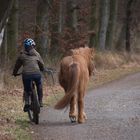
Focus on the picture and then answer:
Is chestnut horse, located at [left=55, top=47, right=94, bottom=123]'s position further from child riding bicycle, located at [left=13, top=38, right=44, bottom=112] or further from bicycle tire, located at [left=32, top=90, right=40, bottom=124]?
child riding bicycle, located at [left=13, top=38, right=44, bottom=112]

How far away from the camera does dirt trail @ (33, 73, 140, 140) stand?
1208 cm

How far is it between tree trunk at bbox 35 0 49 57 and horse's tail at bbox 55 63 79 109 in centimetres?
1317

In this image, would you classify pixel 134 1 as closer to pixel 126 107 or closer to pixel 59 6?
pixel 59 6

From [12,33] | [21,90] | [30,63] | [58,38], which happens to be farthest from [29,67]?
[58,38]

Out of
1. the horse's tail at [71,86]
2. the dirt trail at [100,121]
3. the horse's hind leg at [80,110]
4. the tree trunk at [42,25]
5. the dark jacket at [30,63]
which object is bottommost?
the dirt trail at [100,121]

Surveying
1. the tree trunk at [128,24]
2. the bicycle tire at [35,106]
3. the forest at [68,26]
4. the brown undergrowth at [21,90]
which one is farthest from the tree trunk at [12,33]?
the tree trunk at [128,24]

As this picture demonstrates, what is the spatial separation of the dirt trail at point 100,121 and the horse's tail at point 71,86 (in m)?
0.49

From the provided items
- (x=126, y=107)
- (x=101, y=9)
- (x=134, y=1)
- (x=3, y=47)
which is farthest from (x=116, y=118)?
(x=134, y=1)

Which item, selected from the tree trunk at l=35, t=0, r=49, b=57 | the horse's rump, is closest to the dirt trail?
the horse's rump

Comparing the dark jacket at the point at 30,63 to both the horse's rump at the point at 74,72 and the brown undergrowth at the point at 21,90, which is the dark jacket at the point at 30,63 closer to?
the horse's rump at the point at 74,72

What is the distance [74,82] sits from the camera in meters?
13.5

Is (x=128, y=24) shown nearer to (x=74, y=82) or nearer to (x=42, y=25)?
(x=42, y=25)

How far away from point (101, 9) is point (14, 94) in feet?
65.7

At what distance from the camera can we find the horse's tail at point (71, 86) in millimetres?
13344
